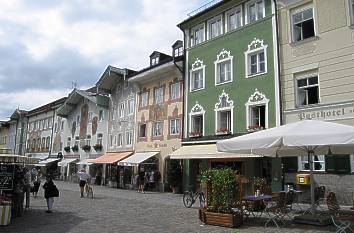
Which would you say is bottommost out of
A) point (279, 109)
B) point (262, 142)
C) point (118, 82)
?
point (262, 142)

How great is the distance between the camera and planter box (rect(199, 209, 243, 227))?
1040 cm

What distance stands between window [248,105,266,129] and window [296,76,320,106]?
7.72 ft

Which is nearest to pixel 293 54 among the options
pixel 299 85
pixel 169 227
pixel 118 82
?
pixel 299 85

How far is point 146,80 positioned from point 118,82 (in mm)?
5405

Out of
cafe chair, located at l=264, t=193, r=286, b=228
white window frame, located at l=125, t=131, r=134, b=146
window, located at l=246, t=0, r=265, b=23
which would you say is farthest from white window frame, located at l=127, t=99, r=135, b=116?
cafe chair, located at l=264, t=193, r=286, b=228

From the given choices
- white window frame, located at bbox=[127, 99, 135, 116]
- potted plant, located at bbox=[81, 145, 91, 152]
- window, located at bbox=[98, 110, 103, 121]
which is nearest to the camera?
white window frame, located at bbox=[127, 99, 135, 116]

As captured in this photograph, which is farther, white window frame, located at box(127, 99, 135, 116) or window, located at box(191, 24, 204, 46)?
white window frame, located at box(127, 99, 135, 116)

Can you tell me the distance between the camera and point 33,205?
55.5ft

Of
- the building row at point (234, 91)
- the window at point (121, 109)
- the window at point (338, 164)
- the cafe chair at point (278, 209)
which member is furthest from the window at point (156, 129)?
the cafe chair at point (278, 209)

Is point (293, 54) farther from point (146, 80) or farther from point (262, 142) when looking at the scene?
point (146, 80)

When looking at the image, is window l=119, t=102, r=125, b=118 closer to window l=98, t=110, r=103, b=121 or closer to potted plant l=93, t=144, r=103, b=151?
window l=98, t=110, r=103, b=121

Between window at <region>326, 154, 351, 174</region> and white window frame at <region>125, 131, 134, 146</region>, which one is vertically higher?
white window frame at <region>125, 131, 134, 146</region>

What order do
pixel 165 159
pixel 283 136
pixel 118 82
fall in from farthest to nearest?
pixel 118 82, pixel 165 159, pixel 283 136

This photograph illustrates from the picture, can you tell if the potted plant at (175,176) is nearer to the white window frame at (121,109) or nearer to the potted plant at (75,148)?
the white window frame at (121,109)
